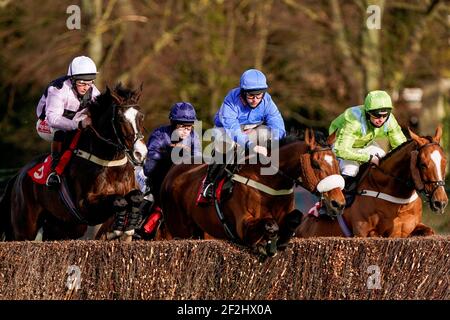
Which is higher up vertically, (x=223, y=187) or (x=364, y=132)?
(x=364, y=132)

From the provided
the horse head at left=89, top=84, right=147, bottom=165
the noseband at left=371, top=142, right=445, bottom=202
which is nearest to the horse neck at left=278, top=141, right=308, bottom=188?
the horse head at left=89, top=84, right=147, bottom=165

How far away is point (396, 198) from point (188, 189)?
1765 millimetres

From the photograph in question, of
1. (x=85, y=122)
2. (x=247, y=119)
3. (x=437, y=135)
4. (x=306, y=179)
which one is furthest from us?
(x=85, y=122)

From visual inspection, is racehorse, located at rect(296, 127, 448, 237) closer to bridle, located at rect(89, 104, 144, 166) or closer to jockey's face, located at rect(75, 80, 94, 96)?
bridle, located at rect(89, 104, 144, 166)

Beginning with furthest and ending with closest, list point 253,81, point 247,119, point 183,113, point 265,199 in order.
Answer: point 183,113 < point 247,119 < point 253,81 < point 265,199

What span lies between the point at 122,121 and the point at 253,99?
1.03 meters

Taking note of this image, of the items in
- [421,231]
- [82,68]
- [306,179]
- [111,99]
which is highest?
[82,68]

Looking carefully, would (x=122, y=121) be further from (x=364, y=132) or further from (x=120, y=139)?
(x=364, y=132)

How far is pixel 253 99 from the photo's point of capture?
352 inches

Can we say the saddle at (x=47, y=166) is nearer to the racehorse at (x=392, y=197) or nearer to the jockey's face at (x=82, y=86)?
the jockey's face at (x=82, y=86)

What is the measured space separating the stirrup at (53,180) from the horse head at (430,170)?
2.89m

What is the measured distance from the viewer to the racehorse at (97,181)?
8906 mm

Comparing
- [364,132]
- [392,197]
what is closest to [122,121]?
[364,132]

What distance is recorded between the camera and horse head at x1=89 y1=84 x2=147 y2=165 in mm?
8727
